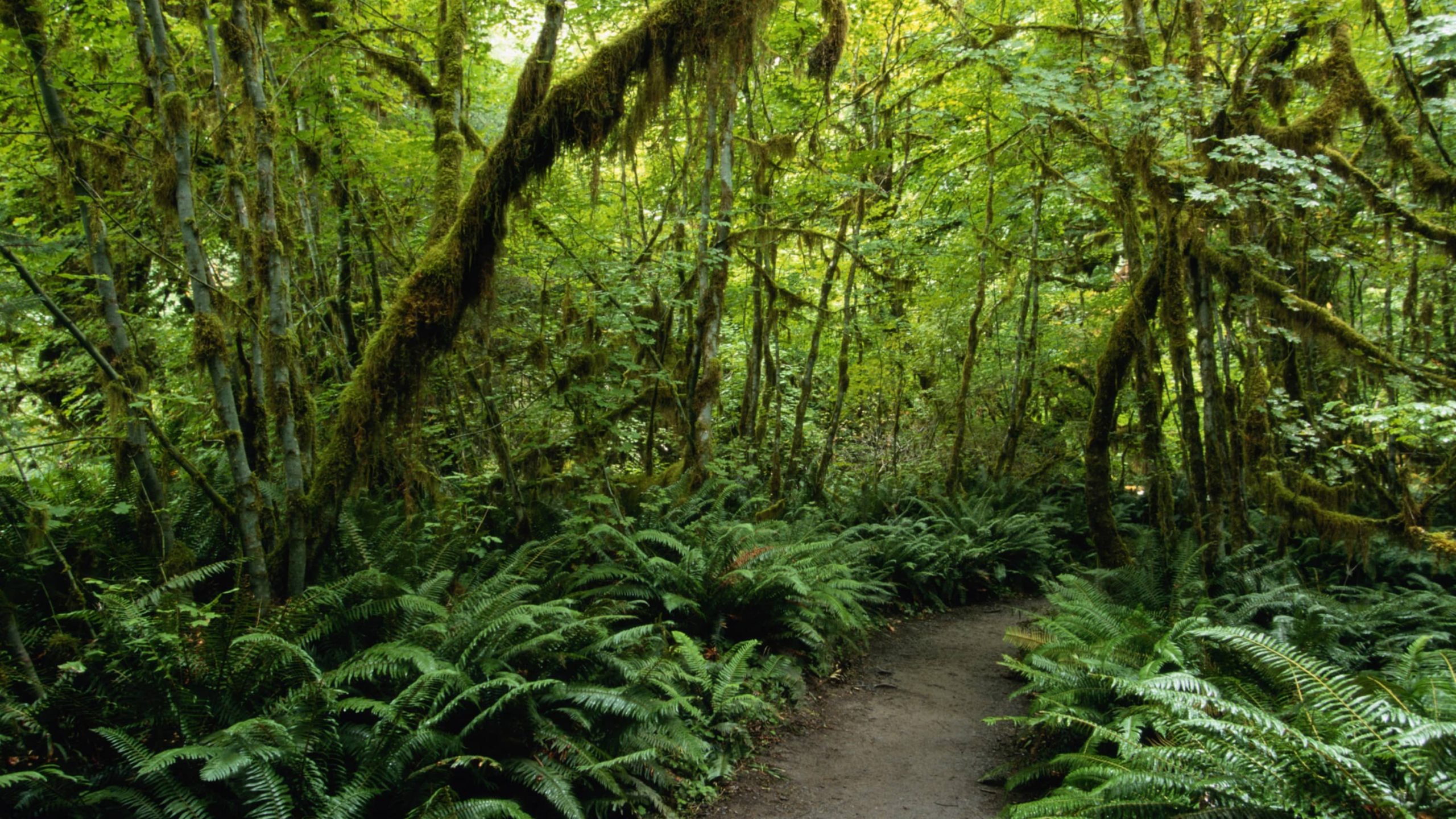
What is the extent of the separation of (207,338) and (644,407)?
5474 millimetres

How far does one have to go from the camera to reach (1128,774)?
346 centimetres

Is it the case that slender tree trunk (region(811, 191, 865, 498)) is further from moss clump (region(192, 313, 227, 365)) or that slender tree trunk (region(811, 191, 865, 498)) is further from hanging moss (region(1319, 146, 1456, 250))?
moss clump (region(192, 313, 227, 365))

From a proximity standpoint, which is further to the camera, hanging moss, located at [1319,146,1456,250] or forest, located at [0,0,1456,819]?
hanging moss, located at [1319,146,1456,250]

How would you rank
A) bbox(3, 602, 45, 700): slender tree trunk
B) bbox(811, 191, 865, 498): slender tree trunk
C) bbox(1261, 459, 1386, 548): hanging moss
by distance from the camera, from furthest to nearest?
bbox(811, 191, 865, 498): slender tree trunk < bbox(1261, 459, 1386, 548): hanging moss < bbox(3, 602, 45, 700): slender tree trunk

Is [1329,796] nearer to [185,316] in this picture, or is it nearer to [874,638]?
[874,638]

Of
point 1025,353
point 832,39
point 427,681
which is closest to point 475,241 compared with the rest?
point 427,681

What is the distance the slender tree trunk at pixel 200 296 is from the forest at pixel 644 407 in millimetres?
41

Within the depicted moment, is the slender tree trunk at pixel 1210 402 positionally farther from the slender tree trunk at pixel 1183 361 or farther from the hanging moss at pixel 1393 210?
the hanging moss at pixel 1393 210

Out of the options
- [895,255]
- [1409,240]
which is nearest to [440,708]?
[895,255]

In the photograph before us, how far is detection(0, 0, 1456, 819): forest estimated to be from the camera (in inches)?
149

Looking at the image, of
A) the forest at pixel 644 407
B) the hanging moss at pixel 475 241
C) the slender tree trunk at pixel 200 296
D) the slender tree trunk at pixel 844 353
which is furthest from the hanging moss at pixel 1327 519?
the slender tree trunk at pixel 200 296

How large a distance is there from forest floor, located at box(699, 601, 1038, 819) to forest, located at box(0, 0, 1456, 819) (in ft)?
0.85

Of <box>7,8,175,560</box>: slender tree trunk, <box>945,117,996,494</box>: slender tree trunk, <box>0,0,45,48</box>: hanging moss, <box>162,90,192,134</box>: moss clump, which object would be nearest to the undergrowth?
<box>7,8,175,560</box>: slender tree trunk

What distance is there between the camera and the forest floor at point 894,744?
463cm
